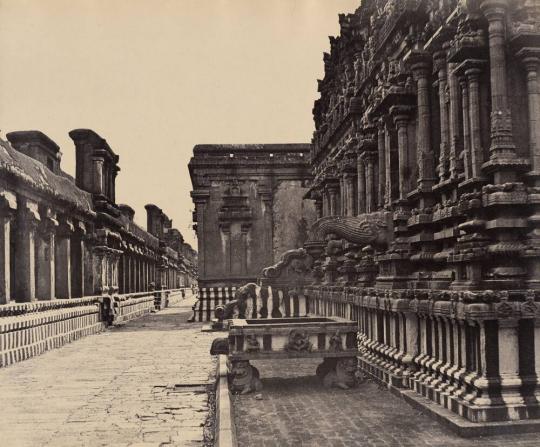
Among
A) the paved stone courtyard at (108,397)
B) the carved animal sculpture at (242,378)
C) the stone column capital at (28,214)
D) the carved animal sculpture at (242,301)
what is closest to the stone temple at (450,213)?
the carved animal sculpture at (242,378)

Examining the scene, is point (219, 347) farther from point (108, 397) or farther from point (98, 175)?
point (98, 175)

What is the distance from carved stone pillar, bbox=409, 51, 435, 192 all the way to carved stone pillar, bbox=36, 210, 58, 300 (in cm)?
1239

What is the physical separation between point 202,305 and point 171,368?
14.7 metres

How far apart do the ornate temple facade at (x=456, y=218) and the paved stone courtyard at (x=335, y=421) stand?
1.15 ft

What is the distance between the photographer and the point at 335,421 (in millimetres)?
7480

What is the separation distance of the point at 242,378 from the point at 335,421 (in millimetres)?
2293

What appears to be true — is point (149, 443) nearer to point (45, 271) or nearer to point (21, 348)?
point (21, 348)

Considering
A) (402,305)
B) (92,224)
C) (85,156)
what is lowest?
(402,305)

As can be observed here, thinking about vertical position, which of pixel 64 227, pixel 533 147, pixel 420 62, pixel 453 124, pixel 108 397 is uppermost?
pixel 420 62

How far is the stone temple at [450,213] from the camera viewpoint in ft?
22.4

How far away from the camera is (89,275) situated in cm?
2402

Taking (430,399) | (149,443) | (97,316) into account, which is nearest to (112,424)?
(149,443)

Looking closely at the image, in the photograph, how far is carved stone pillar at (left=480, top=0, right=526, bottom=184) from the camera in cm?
726

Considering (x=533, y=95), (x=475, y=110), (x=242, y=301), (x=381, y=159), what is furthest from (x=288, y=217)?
(x=533, y=95)
